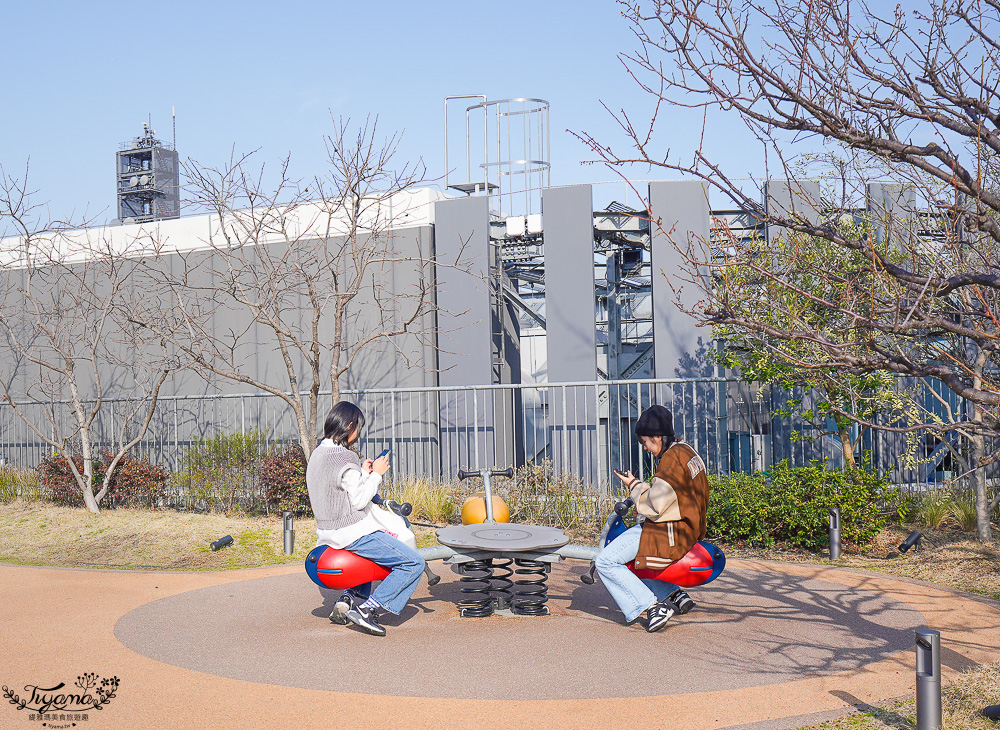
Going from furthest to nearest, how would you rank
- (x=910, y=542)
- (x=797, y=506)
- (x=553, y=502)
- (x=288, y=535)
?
(x=553, y=502) < (x=288, y=535) < (x=797, y=506) < (x=910, y=542)

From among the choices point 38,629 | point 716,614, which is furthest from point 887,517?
point 38,629

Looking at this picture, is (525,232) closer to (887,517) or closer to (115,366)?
(887,517)

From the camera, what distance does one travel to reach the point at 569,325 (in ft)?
44.6

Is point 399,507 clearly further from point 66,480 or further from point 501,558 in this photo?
point 66,480

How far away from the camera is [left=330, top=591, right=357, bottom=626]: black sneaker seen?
246 inches

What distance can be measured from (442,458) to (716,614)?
7698 millimetres

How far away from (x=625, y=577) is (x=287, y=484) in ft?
23.0

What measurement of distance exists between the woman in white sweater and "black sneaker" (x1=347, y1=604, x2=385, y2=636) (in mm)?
10

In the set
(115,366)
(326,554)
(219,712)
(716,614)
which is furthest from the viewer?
(115,366)

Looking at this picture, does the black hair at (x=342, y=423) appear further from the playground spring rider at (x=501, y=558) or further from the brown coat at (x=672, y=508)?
the brown coat at (x=672, y=508)

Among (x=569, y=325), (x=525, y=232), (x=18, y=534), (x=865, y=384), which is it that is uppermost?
(x=525, y=232)

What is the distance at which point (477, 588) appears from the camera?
675 cm

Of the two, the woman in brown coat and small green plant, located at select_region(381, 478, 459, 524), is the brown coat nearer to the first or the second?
the woman in brown coat

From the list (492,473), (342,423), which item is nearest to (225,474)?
(492,473)
